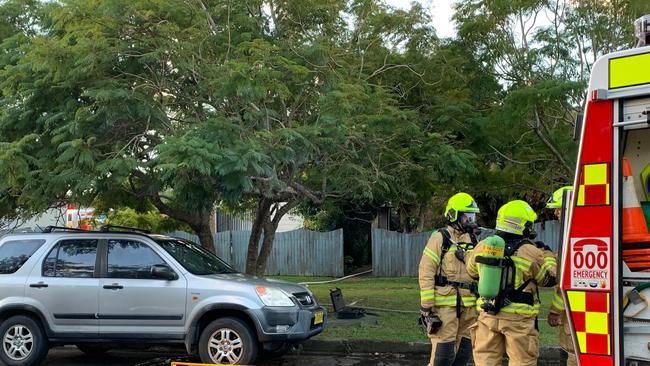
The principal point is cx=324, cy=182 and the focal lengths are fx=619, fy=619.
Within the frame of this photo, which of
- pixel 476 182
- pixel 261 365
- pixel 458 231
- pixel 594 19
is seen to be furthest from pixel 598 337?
pixel 476 182

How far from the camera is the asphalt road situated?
776 cm

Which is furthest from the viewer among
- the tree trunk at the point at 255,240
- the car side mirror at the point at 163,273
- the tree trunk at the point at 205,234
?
the tree trunk at the point at 255,240

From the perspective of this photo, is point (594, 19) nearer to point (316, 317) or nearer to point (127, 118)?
point (316, 317)

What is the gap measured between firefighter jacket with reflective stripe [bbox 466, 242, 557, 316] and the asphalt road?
10.9 ft

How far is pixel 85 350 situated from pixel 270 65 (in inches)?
183

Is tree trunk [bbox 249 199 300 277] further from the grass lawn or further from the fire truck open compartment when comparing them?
the fire truck open compartment

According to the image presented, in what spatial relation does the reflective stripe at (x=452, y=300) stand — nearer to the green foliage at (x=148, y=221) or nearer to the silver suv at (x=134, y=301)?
the silver suv at (x=134, y=301)

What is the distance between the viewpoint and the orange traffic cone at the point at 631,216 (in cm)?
338

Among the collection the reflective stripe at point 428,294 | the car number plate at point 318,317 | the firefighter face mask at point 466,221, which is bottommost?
the car number plate at point 318,317

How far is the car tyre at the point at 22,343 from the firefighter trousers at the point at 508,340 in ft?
17.2

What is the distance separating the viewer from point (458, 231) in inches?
227

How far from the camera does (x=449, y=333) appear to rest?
18.2ft

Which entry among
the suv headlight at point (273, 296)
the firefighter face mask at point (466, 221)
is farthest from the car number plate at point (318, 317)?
the firefighter face mask at point (466, 221)

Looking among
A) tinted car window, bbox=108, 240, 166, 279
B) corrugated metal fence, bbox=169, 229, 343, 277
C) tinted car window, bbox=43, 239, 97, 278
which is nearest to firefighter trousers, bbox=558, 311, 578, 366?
tinted car window, bbox=108, 240, 166, 279
